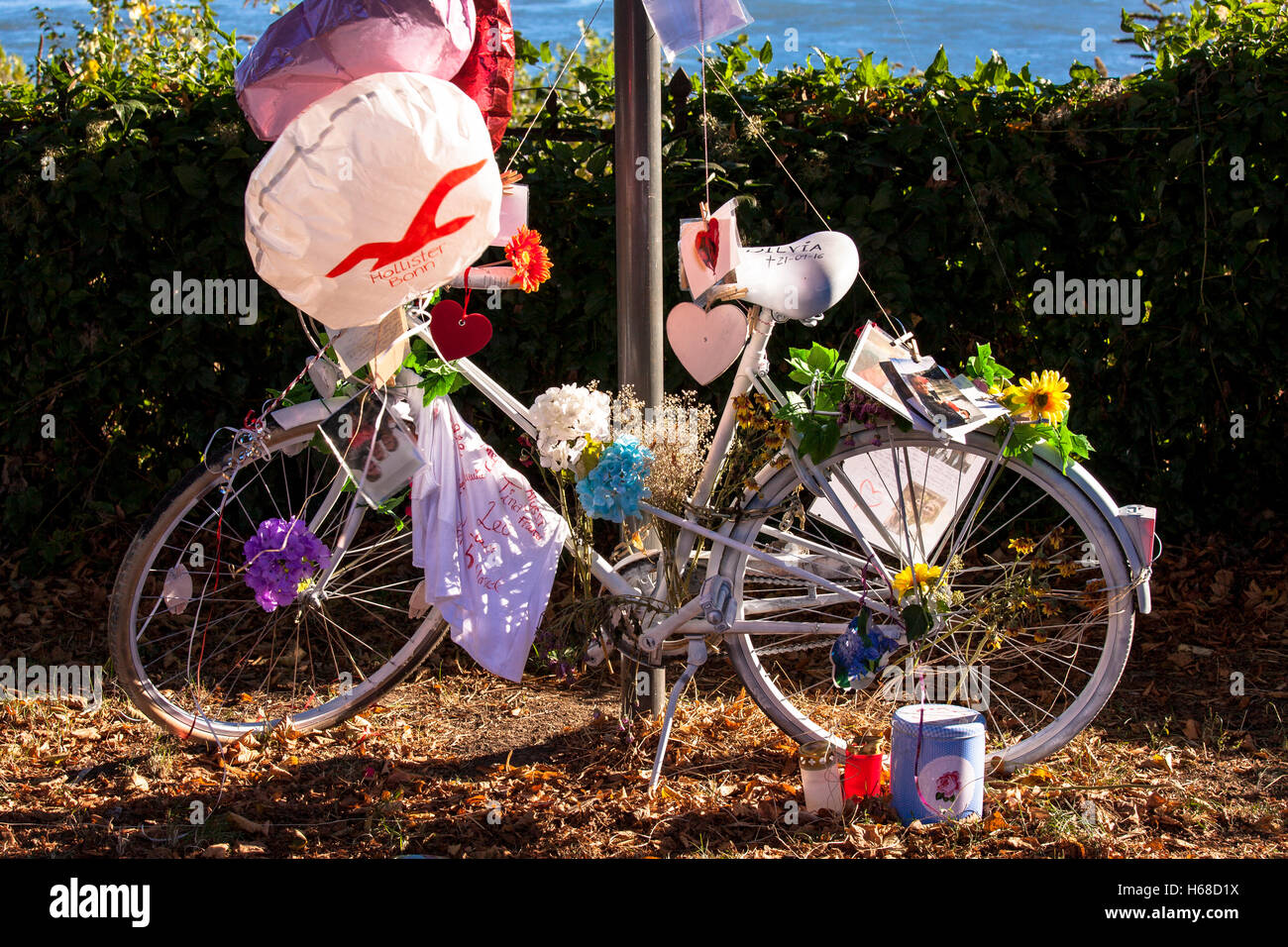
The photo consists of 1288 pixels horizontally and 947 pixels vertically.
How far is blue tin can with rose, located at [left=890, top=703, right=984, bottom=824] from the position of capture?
8.66 ft

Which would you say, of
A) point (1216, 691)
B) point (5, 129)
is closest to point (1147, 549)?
point (1216, 691)

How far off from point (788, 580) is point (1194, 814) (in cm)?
110

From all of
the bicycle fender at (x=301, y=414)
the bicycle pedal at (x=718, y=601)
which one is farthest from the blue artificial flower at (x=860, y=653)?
the bicycle fender at (x=301, y=414)

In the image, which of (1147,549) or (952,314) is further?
(952,314)

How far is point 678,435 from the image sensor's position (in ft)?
9.39

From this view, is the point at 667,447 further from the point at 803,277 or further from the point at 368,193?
the point at 368,193

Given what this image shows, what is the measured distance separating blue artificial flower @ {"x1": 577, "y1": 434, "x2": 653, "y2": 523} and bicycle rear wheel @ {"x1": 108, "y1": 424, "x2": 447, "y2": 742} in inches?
23.2

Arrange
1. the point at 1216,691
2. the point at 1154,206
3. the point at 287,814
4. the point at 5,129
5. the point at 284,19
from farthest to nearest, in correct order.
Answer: the point at 5,129, the point at 1154,206, the point at 1216,691, the point at 287,814, the point at 284,19

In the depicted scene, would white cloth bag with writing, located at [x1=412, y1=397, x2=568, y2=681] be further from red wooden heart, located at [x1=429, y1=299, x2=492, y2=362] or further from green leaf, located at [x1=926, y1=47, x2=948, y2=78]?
green leaf, located at [x1=926, y1=47, x2=948, y2=78]

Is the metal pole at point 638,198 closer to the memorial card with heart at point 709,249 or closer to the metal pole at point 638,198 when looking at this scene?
the metal pole at point 638,198

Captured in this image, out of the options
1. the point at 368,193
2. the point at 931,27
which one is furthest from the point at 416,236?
the point at 931,27

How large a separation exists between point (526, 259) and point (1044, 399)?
1280 millimetres

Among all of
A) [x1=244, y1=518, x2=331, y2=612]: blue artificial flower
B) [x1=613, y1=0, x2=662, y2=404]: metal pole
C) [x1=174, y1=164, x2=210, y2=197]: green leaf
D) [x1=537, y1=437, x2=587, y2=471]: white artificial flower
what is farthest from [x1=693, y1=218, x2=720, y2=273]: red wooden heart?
[x1=174, y1=164, x2=210, y2=197]: green leaf

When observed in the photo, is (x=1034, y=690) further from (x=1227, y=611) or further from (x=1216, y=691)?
(x=1227, y=611)
